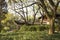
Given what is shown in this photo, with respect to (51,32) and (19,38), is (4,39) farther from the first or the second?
(51,32)

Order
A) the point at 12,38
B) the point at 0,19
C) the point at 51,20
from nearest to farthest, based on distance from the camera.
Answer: the point at 12,38
the point at 51,20
the point at 0,19

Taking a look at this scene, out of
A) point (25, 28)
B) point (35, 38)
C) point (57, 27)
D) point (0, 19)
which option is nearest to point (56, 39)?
point (35, 38)

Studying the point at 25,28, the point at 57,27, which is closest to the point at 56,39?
the point at 25,28

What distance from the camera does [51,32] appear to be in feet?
50.1

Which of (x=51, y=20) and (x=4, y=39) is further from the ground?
(x=51, y=20)

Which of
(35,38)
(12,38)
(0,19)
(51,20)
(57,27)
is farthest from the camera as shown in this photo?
(0,19)

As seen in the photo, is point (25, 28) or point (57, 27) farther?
point (57, 27)

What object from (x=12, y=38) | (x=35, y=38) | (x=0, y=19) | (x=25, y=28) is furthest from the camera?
(x=0, y=19)

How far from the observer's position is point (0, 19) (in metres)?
33.2

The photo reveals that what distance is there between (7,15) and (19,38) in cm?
2291

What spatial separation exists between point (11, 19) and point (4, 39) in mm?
22688

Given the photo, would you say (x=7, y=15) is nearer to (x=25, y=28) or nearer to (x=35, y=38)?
(x=25, y=28)

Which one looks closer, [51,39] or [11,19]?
[51,39]

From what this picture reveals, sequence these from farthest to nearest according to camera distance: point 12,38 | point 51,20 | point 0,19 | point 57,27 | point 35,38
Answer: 1. point 0,19
2. point 57,27
3. point 51,20
4. point 12,38
5. point 35,38
